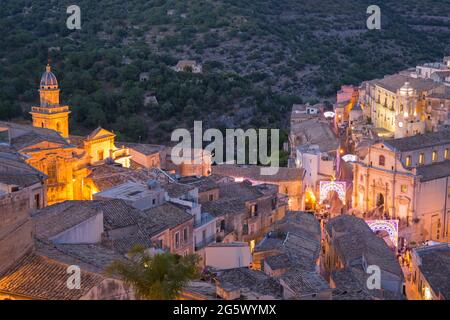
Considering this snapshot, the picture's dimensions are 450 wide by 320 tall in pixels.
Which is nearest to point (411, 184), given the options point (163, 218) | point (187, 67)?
point (163, 218)

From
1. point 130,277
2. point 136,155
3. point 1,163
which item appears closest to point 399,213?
point 136,155

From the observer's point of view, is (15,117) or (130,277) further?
(15,117)

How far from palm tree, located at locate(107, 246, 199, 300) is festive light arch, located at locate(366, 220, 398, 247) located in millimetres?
17079

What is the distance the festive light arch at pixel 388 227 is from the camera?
31.0 m

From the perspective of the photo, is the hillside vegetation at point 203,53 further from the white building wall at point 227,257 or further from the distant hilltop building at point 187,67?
the white building wall at point 227,257

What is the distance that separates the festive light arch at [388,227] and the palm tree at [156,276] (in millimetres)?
17079

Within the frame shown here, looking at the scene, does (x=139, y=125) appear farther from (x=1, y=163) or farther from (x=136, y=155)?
(x=1, y=163)

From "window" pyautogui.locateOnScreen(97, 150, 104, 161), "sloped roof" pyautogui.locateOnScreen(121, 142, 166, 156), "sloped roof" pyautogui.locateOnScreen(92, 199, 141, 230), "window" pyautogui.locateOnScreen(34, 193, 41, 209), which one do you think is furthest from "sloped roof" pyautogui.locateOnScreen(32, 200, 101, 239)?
"sloped roof" pyautogui.locateOnScreen(121, 142, 166, 156)

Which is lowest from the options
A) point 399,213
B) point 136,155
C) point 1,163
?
point 399,213

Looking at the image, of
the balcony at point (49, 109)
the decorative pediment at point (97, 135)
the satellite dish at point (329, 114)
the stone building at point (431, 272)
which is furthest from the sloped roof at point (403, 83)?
the balcony at point (49, 109)

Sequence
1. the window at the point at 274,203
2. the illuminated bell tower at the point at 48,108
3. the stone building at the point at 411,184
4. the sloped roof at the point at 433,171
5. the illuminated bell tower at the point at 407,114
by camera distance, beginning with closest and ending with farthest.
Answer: the window at the point at 274,203 → the illuminated bell tower at the point at 48,108 → the stone building at the point at 411,184 → the sloped roof at the point at 433,171 → the illuminated bell tower at the point at 407,114

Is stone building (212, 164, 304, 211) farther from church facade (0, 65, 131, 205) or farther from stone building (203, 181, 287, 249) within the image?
church facade (0, 65, 131, 205)

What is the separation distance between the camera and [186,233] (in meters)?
23.4

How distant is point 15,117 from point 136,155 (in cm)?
1272
